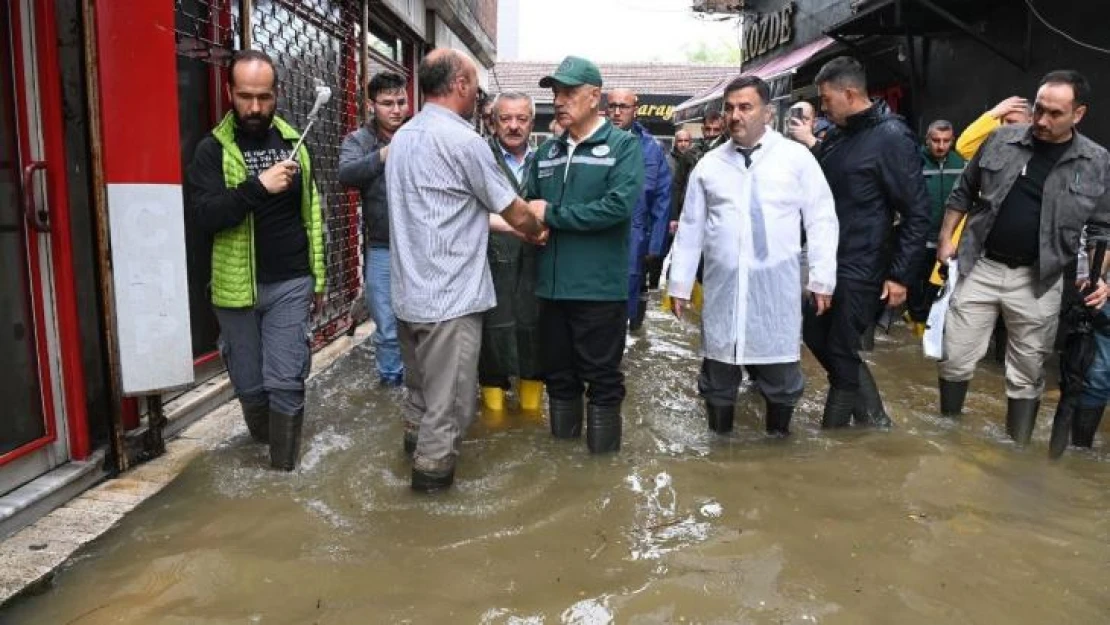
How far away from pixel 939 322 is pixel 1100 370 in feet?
2.76

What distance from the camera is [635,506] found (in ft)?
11.2

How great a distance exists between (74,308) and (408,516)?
162cm

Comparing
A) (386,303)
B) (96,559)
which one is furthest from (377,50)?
(96,559)

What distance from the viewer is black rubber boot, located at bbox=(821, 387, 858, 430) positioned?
14.6 feet

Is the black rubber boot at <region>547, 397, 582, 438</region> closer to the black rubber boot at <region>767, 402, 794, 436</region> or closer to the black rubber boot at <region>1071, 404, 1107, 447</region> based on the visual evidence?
the black rubber boot at <region>767, 402, 794, 436</region>

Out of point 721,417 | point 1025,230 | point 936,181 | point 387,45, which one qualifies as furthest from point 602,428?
point 387,45

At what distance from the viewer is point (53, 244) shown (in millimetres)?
3354

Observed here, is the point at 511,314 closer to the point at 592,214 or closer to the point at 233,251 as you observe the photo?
the point at 592,214

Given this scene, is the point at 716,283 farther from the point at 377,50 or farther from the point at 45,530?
the point at 377,50

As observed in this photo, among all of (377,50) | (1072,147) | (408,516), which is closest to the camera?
(408,516)

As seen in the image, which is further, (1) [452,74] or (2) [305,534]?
(1) [452,74]

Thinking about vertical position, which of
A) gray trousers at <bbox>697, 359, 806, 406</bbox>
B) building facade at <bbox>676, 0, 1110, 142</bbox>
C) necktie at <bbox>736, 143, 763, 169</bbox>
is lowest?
gray trousers at <bbox>697, 359, 806, 406</bbox>

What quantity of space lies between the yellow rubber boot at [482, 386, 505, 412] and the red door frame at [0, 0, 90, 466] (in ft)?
6.60

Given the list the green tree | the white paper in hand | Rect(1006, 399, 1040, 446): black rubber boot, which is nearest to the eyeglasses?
the white paper in hand
